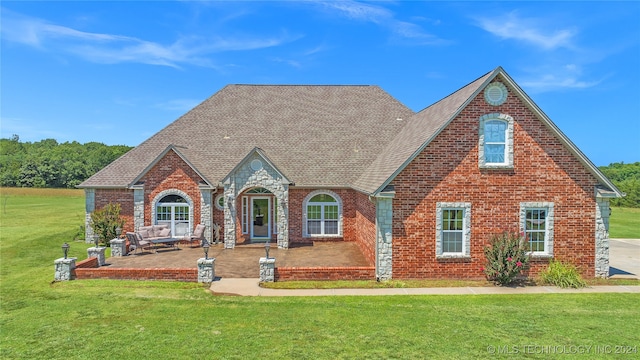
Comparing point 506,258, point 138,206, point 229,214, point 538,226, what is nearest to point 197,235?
point 229,214

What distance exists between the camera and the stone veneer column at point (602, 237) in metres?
13.5

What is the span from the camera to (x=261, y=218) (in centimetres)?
2070

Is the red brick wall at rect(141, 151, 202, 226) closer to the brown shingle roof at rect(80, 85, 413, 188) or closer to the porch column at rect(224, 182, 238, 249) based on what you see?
the brown shingle roof at rect(80, 85, 413, 188)

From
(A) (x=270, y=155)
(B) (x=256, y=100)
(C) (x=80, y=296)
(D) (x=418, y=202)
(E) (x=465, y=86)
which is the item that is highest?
(B) (x=256, y=100)

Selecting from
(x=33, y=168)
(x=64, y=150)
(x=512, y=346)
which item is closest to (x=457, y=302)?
(x=512, y=346)

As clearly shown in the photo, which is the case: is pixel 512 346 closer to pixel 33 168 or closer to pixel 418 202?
pixel 418 202

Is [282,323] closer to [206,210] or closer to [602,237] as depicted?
[206,210]

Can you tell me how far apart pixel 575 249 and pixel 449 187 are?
5324mm

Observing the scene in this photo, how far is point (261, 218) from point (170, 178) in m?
5.41

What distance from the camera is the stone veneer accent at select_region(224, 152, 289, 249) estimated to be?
18531mm

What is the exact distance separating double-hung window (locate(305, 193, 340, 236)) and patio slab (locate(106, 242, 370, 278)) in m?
1.10

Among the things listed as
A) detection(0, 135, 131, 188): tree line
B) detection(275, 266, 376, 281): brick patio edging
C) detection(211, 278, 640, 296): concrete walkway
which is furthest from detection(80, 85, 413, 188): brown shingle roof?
detection(0, 135, 131, 188): tree line

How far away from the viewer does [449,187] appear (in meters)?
13.6

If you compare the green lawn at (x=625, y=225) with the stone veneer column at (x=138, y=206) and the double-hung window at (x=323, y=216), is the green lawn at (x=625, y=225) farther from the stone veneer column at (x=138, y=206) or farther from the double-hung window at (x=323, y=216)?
the stone veneer column at (x=138, y=206)
